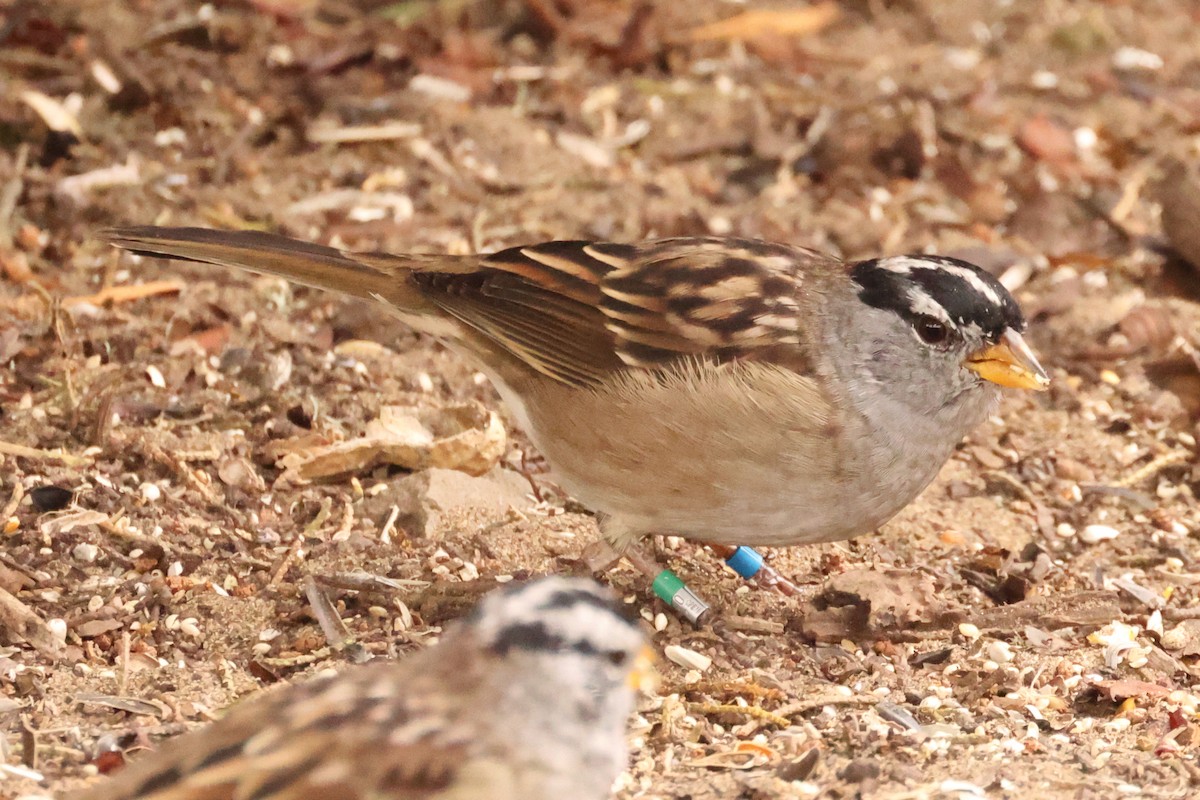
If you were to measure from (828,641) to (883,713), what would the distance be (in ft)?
1.23

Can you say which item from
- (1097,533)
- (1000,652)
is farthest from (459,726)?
(1097,533)

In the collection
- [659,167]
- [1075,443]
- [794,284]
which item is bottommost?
[1075,443]

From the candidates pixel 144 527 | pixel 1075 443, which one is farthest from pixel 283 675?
pixel 1075 443

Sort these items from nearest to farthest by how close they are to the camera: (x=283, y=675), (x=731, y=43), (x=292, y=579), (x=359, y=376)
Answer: (x=283, y=675)
(x=292, y=579)
(x=359, y=376)
(x=731, y=43)

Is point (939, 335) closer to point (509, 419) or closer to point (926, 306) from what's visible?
point (926, 306)

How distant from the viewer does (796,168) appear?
6.78 m

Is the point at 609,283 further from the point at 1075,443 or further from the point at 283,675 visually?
the point at 1075,443

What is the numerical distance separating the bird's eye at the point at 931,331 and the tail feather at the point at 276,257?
1.37 meters

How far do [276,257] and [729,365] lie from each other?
1.31 metres

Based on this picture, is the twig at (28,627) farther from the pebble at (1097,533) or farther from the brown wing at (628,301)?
the pebble at (1097,533)

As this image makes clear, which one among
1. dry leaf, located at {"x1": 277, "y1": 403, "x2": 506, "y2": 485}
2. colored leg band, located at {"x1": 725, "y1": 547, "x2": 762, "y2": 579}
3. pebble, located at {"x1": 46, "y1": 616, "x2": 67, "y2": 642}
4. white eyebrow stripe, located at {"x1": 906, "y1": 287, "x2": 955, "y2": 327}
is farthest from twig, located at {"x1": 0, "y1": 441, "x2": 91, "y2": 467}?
white eyebrow stripe, located at {"x1": 906, "y1": 287, "x2": 955, "y2": 327}

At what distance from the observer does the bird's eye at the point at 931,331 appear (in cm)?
414

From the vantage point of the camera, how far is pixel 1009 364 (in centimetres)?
415

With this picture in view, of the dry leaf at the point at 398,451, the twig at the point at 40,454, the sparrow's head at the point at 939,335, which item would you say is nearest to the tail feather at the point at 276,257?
the dry leaf at the point at 398,451
